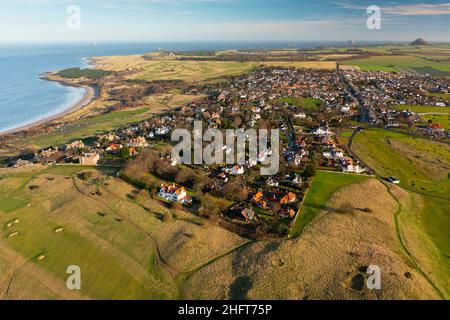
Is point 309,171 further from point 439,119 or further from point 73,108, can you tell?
point 73,108

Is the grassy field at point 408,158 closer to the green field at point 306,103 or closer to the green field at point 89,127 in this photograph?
the green field at point 306,103

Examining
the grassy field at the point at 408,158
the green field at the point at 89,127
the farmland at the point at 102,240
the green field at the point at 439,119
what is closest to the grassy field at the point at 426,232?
the grassy field at the point at 408,158

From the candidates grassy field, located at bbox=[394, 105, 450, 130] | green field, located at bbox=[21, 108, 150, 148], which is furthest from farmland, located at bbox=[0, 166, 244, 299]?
grassy field, located at bbox=[394, 105, 450, 130]

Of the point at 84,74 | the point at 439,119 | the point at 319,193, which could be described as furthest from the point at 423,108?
the point at 84,74

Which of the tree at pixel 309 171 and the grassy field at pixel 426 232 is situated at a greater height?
the tree at pixel 309 171

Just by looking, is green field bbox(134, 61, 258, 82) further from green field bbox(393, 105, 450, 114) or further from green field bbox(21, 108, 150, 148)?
green field bbox(393, 105, 450, 114)
